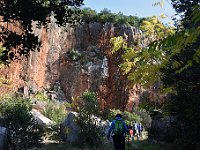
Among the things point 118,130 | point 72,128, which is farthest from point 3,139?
point 72,128

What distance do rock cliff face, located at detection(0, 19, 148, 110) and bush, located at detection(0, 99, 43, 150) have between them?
56.4ft

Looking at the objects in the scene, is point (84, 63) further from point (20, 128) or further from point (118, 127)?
point (118, 127)

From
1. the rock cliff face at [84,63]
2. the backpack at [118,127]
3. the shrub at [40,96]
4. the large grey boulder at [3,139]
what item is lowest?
the large grey boulder at [3,139]

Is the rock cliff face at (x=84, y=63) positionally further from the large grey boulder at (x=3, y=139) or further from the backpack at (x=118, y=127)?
the backpack at (x=118, y=127)

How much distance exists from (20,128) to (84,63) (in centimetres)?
2090

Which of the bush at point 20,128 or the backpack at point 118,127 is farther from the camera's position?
the bush at point 20,128

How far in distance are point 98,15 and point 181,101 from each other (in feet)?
83.7

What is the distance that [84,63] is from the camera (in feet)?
114

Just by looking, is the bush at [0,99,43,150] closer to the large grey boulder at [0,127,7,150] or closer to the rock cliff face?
the large grey boulder at [0,127,7,150]

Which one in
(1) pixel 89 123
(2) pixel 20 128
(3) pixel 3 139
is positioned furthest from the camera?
(1) pixel 89 123

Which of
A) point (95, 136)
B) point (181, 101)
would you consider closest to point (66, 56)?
point (95, 136)

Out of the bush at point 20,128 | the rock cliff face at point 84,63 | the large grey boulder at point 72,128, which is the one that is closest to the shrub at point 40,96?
the rock cliff face at point 84,63

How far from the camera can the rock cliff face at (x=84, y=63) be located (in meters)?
33.1

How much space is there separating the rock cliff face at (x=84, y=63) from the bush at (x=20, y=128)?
17.2m
